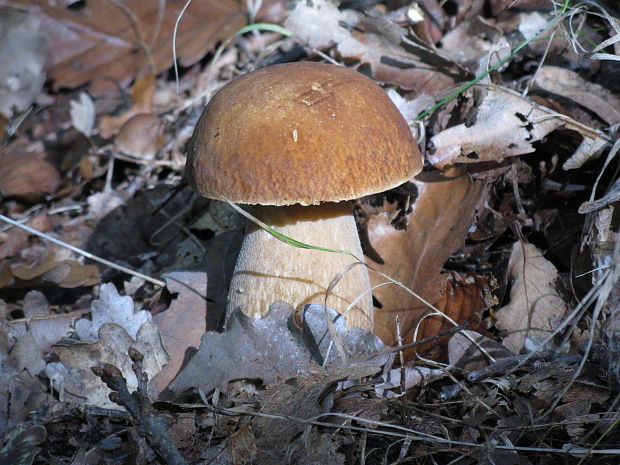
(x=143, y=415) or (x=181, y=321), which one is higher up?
(x=143, y=415)

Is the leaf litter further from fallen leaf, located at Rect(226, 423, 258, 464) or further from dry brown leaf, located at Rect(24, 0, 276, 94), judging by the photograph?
dry brown leaf, located at Rect(24, 0, 276, 94)

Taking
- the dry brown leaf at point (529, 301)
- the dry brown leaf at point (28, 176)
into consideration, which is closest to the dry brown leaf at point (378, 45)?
the dry brown leaf at point (529, 301)

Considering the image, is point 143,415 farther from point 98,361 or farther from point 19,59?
point 19,59

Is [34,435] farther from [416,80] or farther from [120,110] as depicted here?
[120,110]

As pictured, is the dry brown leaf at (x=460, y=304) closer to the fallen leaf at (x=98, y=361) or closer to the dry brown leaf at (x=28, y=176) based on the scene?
the fallen leaf at (x=98, y=361)

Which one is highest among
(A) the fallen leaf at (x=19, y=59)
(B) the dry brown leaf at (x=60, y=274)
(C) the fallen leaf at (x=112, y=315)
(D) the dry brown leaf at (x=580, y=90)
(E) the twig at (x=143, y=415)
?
(D) the dry brown leaf at (x=580, y=90)

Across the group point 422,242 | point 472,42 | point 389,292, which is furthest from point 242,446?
point 472,42
